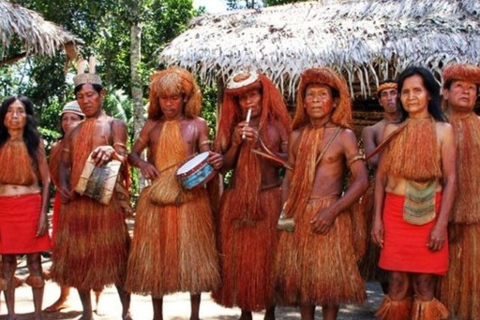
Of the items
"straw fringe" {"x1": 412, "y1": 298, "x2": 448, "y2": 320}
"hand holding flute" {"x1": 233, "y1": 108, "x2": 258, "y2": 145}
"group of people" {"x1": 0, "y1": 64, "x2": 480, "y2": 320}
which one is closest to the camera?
"straw fringe" {"x1": 412, "y1": 298, "x2": 448, "y2": 320}

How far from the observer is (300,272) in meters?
3.52

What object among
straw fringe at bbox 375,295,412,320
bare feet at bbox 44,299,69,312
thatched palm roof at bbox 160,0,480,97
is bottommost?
bare feet at bbox 44,299,69,312

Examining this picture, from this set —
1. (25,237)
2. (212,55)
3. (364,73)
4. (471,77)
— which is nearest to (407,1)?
(364,73)

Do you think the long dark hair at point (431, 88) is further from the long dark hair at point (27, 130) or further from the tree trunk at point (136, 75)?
the tree trunk at point (136, 75)

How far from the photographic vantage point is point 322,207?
11.6 ft

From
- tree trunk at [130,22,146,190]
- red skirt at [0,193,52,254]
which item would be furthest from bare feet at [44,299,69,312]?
tree trunk at [130,22,146,190]

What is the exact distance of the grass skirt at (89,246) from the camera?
408cm

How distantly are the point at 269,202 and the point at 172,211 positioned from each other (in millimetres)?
647

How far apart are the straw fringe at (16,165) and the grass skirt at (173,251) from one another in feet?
2.96

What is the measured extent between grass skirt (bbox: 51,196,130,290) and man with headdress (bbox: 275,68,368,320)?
118cm

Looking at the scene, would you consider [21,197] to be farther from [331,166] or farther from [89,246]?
[331,166]

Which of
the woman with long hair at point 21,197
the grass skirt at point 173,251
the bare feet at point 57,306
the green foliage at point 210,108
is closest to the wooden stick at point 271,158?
the grass skirt at point 173,251

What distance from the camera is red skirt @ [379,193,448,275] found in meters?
3.34

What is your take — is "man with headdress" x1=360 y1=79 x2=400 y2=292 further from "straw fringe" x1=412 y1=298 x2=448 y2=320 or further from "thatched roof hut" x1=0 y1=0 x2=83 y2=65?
"thatched roof hut" x1=0 y1=0 x2=83 y2=65
